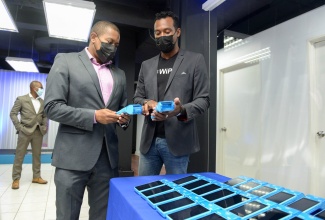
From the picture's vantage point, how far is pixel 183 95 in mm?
1521

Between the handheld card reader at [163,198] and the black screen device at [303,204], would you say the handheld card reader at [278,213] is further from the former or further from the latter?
the handheld card reader at [163,198]

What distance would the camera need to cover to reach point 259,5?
239 cm

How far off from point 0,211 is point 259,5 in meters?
3.70

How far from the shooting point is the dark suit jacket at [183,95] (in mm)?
1449

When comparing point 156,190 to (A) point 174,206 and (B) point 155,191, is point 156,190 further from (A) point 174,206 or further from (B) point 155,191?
(A) point 174,206

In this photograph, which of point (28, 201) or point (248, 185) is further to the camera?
point (28, 201)

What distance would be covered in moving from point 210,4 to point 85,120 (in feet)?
5.78

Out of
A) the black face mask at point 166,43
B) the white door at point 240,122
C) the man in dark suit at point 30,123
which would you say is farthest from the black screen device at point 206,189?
the man in dark suit at point 30,123

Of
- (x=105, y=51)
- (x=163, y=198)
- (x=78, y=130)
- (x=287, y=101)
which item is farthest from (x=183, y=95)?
(x=287, y=101)

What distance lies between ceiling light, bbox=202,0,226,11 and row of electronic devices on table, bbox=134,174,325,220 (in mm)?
1801

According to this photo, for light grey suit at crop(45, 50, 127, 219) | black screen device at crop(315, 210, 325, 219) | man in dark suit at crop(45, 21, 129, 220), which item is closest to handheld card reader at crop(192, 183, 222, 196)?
black screen device at crop(315, 210, 325, 219)

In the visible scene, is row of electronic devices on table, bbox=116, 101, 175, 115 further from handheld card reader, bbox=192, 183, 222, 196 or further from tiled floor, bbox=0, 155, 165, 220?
tiled floor, bbox=0, 155, 165, 220

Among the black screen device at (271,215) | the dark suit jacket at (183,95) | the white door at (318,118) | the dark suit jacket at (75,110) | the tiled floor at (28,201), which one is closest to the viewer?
the black screen device at (271,215)

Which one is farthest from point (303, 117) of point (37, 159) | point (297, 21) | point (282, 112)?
point (37, 159)
